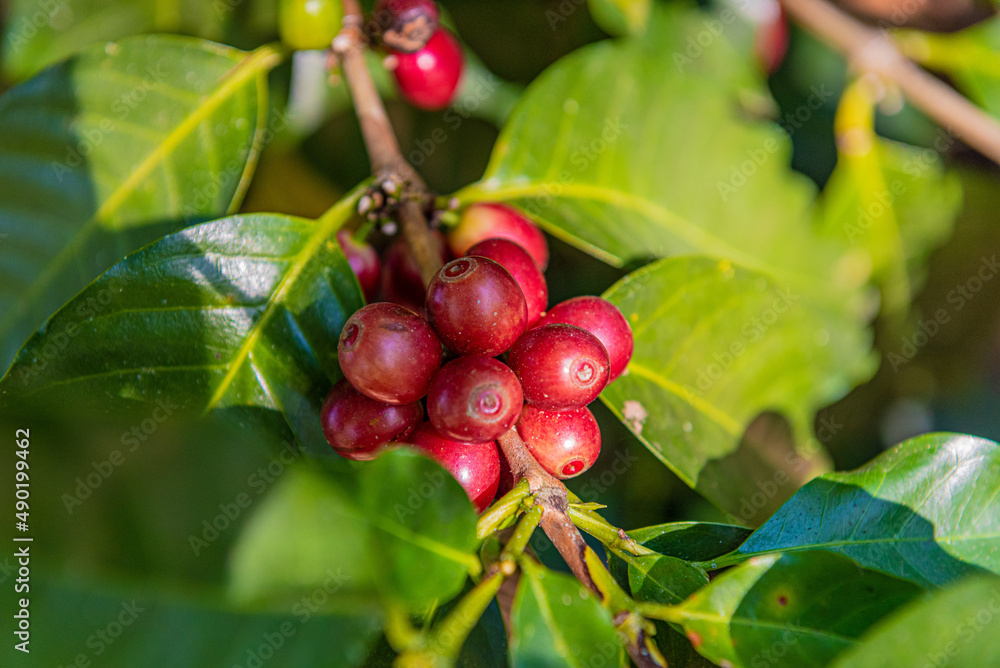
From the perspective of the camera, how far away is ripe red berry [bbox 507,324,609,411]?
35.7 inches

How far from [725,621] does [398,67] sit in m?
1.36

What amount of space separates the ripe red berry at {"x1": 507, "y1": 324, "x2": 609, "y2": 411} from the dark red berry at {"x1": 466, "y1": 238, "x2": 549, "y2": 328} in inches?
5.0

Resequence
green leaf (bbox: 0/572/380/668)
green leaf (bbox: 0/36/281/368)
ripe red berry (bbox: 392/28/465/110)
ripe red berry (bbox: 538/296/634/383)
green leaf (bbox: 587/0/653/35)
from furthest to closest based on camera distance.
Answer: green leaf (bbox: 587/0/653/35)
ripe red berry (bbox: 392/28/465/110)
green leaf (bbox: 0/36/281/368)
ripe red berry (bbox: 538/296/634/383)
green leaf (bbox: 0/572/380/668)


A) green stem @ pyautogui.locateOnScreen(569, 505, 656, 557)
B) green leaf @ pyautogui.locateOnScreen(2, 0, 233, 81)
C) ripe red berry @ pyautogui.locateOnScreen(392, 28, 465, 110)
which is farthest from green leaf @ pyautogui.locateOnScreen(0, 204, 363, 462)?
green leaf @ pyautogui.locateOnScreen(2, 0, 233, 81)

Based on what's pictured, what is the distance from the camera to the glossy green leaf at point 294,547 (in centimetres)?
69

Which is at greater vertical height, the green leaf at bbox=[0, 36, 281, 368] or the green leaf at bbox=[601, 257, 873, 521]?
the green leaf at bbox=[0, 36, 281, 368]

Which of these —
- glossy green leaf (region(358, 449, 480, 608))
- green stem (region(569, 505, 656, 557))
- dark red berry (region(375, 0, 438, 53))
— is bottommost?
green stem (region(569, 505, 656, 557))

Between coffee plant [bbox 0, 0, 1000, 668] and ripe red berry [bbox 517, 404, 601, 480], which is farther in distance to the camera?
ripe red berry [bbox 517, 404, 601, 480]

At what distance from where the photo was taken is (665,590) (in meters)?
0.91

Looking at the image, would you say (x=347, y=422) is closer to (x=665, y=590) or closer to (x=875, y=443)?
(x=665, y=590)

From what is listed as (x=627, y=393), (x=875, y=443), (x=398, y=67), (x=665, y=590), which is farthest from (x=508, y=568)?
(x=875, y=443)

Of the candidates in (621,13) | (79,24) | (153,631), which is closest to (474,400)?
(153,631)

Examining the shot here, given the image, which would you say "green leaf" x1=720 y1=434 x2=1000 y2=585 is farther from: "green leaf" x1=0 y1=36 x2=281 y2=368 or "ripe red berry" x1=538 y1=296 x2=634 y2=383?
"green leaf" x1=0 y1=36 x2=281 y2=368

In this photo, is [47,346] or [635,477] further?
[635,477]
